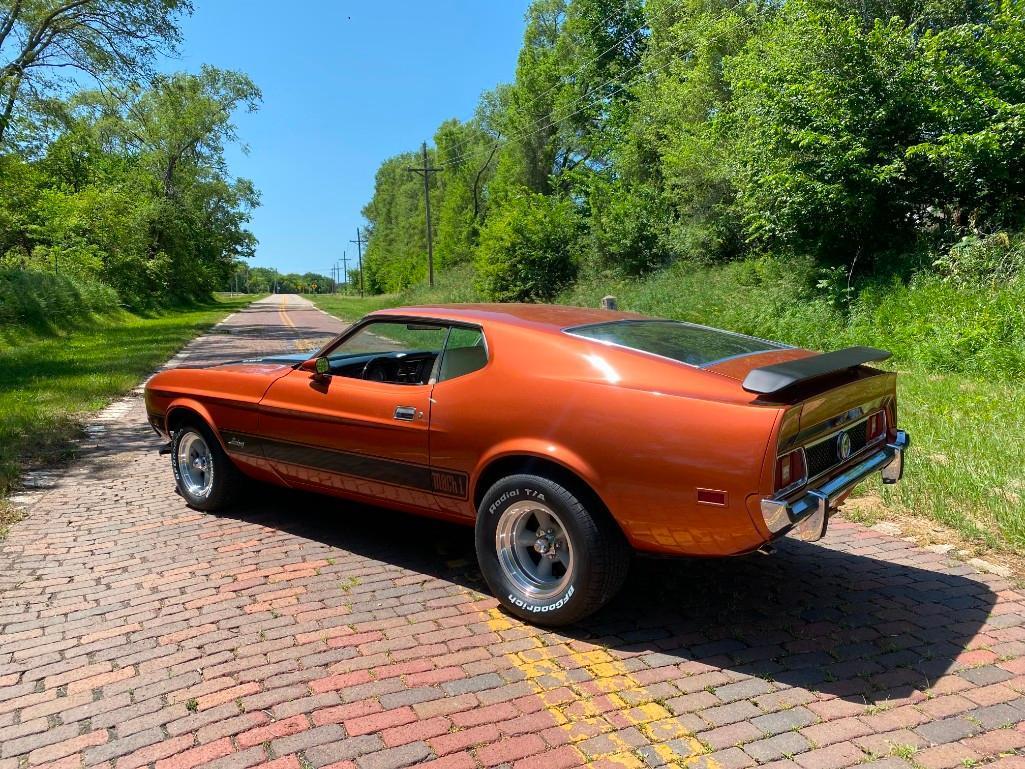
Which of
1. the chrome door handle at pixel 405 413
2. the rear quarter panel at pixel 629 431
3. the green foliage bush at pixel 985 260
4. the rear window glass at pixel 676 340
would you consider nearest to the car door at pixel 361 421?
the chrome door handle at pixel 405 413

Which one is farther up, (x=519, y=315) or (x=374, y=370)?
(x=519, y=315)

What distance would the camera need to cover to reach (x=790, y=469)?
115 inches

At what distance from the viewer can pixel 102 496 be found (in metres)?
5.88

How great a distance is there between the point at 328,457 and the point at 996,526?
4129 millimetres

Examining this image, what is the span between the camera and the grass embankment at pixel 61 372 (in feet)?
24.6

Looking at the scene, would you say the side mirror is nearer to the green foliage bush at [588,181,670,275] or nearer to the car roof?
the car roof

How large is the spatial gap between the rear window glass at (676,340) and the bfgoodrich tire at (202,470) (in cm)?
291

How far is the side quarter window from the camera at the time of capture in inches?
148

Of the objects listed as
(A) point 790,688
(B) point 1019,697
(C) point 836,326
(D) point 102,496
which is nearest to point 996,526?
Result: (B) point 1019,697

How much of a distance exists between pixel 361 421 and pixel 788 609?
249 centimetres

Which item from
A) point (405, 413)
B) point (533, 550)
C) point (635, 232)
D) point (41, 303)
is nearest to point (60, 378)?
point (41, 303)

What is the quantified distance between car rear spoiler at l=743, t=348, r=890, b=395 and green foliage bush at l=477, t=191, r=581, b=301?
26.4m

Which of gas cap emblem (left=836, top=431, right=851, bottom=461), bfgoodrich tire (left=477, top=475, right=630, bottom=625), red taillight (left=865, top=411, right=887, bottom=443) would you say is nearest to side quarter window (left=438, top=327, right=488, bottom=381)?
bfgoodrich tire (left=477, top=475, right=630, bottom=625)

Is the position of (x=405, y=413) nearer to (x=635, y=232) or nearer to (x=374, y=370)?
(x=374, y=370)
